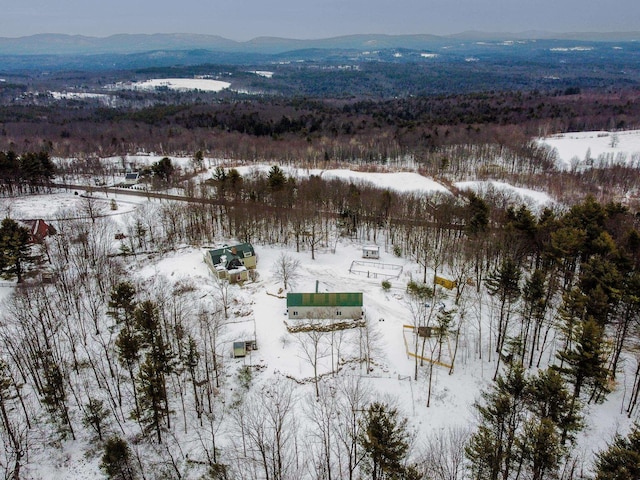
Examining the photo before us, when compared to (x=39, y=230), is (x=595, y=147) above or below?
above

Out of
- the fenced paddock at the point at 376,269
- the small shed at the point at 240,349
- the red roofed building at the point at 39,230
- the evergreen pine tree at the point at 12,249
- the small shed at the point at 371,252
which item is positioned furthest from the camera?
the small shed at the point at 371,252

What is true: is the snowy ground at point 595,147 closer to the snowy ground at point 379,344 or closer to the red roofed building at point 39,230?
the snowy ground at point 379,344

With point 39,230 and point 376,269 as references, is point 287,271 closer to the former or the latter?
point 376,269

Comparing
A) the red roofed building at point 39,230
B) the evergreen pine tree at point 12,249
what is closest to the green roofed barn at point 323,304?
the evergreen pine tree at point 12,249

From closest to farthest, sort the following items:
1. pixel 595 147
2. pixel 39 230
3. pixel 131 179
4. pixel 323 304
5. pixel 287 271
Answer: pixel 323 304 → pixel 287 271 → pixel 39 230 → pixel 131 179 → pixel 595 147

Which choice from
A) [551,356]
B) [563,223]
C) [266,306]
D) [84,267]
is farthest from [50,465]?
[563,223]

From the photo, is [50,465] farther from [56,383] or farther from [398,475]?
[398,475]

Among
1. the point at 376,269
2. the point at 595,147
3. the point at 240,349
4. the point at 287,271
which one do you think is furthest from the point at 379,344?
the point at 595,147
